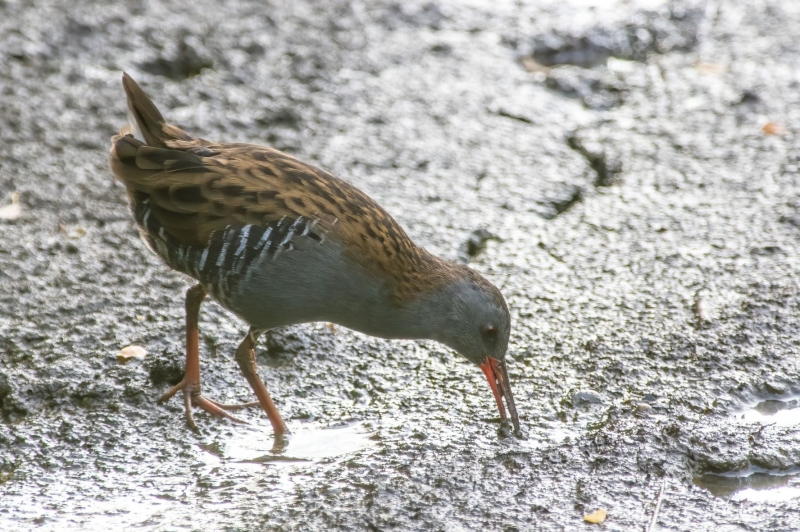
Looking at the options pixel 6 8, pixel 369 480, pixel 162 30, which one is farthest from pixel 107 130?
pixel 369 480

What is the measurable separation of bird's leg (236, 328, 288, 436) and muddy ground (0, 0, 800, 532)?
68mm

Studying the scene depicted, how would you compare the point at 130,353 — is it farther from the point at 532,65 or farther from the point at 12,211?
the point at 532,65

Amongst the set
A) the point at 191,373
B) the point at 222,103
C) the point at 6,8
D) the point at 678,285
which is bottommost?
the point at 678,285

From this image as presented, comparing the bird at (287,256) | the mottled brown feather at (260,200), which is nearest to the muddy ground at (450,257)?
the bird at (287,256)

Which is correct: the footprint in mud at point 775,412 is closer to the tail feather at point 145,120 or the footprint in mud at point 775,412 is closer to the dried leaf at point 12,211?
the tail feather at point 145,120

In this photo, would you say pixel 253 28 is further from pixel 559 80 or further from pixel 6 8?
pixel 559 80

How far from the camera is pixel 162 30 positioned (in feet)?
21.2

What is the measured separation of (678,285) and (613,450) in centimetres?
132

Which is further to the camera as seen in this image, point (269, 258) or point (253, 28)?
point (253, 28)

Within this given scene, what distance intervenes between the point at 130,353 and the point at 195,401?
0.40 meters

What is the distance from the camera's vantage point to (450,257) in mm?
4711

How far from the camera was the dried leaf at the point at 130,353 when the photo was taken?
12.9 ft

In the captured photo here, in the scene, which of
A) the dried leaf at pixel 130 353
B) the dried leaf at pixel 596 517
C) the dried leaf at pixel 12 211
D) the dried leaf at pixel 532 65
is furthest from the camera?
the dried leaf at pixel 532 65

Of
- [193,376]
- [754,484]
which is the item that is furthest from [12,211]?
[754,484]
